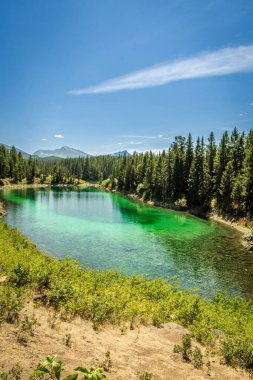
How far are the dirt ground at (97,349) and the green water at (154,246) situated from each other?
13766 millimetres

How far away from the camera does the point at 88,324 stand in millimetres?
12914

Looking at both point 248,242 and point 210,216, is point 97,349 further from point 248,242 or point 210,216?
→ point 210,216

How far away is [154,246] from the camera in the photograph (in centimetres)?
3975

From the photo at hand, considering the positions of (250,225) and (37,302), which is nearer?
(37,302)

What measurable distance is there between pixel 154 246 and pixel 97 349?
1168 inches

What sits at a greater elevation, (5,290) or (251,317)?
(5,290)

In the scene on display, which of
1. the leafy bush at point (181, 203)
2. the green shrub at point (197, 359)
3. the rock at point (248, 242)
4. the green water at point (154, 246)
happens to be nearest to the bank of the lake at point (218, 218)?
the rock at point (248, 242)

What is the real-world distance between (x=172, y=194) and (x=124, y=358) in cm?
8149

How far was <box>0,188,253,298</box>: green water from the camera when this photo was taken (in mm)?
28766

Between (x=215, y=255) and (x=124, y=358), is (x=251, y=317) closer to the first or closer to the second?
(x=124, y=358)

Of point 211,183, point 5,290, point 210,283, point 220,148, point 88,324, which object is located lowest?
point 210,283

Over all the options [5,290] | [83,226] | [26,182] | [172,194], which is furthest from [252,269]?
[26,182]

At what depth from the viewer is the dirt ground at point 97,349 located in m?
9.12

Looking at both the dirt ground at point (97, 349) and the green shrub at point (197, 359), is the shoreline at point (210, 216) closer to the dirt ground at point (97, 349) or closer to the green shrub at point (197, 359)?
the dirt ground at point (97, 349)
